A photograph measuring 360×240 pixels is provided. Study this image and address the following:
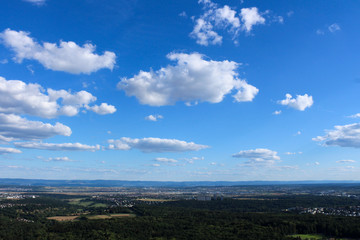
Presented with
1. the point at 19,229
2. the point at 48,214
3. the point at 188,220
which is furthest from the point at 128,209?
A: the point at 19,229

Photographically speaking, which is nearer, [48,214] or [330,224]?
[330,224]

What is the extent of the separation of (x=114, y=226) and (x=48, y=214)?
57.8 m

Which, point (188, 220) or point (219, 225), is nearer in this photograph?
point (219, 225)

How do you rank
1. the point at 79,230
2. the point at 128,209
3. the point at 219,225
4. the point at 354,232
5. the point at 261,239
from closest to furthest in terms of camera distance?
the point at 261,239 → the point at 354,232 → the point at 79,230 → the point at 219,225 → the point at 128,209

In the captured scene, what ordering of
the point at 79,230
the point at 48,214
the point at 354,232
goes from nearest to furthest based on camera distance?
the point at 354,232 < the point at 79,230 < the point at 48,214

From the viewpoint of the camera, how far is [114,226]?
313 ft

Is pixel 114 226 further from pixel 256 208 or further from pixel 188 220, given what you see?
pixel 256 208

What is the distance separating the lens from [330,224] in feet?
304

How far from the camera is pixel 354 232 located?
8388 centimetres

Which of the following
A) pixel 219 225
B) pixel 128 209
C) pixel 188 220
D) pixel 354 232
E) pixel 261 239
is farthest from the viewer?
pixel 128 209

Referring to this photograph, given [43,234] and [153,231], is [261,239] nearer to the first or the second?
[153,231]

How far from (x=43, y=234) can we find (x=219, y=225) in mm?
51693

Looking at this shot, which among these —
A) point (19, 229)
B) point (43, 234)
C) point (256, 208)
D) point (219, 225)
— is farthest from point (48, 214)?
point (256, 208)

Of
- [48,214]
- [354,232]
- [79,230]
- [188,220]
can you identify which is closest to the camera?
[354,232]
